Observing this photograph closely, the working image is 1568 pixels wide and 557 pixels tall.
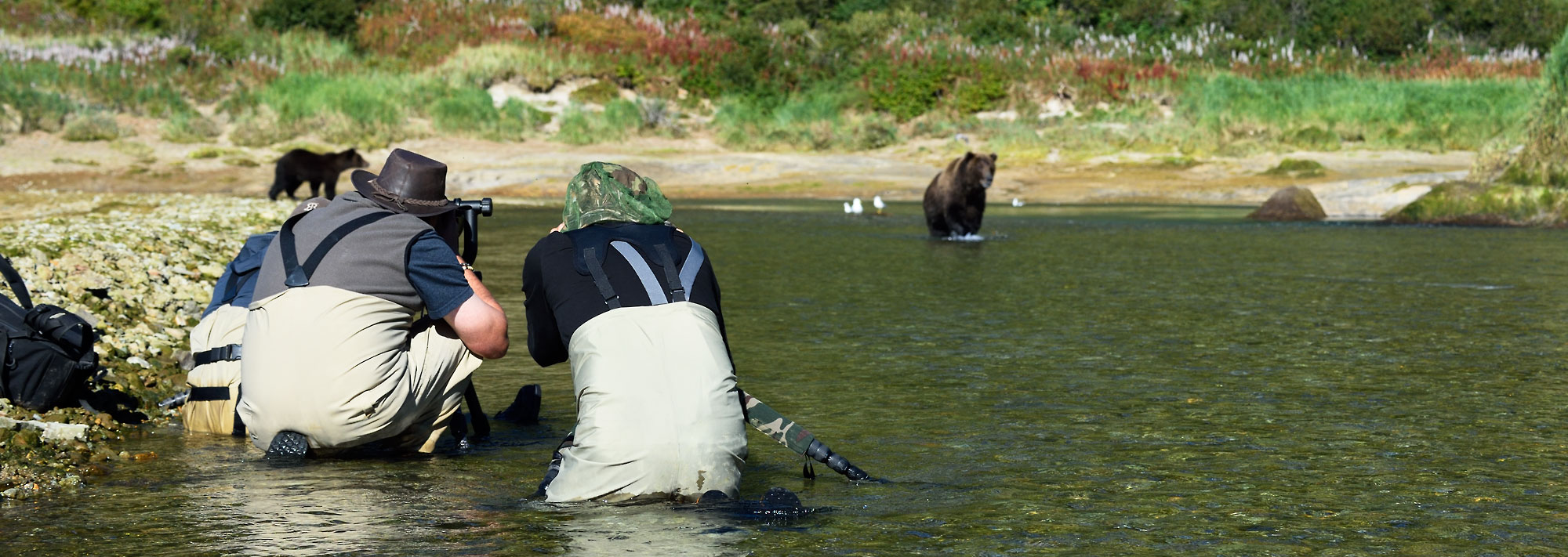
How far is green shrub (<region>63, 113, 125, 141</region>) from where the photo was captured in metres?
29.3

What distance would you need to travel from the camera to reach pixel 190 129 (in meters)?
31.2

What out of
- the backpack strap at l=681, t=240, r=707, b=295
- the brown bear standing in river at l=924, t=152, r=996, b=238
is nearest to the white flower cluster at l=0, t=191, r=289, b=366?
the backpack strap at l=681, t=240, r=707, b=295

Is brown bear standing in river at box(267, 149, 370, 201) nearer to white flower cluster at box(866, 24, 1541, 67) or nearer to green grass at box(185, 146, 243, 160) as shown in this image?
green grass at box(185, 146, 243, 160)

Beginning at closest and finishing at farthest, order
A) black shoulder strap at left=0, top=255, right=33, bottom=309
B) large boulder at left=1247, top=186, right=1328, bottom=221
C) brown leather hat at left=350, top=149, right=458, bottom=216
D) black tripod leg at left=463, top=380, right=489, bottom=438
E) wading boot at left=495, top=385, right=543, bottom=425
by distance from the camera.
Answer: brown leather hat at left=350, top=149, right=458, bottom=216, black shoulder strap at left=0, top=255, right=33, bottom=309, black tripod leg at left=463, top=380, right=489, bottom=438, wading boot at left=495, top=385, right=543, bottom=425, large boulder at left=1247, top=186, right=1328, bottom=221

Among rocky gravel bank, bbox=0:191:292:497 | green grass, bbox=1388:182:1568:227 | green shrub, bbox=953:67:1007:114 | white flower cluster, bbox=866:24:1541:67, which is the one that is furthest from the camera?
white flower cluster, bbox=866:24:1541:67

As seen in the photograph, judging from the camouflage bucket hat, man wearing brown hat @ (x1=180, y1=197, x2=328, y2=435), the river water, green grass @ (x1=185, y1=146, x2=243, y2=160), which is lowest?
the river water

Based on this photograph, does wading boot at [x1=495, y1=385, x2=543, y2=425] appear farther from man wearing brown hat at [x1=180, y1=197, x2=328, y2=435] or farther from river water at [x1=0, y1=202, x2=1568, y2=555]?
man wearing brown hat at [x1=180, y1=197, x2=328, y2=435]

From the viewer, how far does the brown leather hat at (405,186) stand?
242 inches

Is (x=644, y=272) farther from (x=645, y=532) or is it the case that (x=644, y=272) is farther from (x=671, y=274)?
(x=645, y=532)

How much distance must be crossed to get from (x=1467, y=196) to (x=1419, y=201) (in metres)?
0.62

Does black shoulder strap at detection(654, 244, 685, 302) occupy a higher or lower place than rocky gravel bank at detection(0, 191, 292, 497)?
higher

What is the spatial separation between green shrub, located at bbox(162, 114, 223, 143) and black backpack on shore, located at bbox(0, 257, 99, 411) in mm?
25020

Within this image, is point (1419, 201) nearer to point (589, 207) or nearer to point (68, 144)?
point (589, 207)

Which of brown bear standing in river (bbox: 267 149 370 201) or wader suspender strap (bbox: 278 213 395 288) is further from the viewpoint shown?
brown bear standing in river (bbox: 267 149 370 201)
